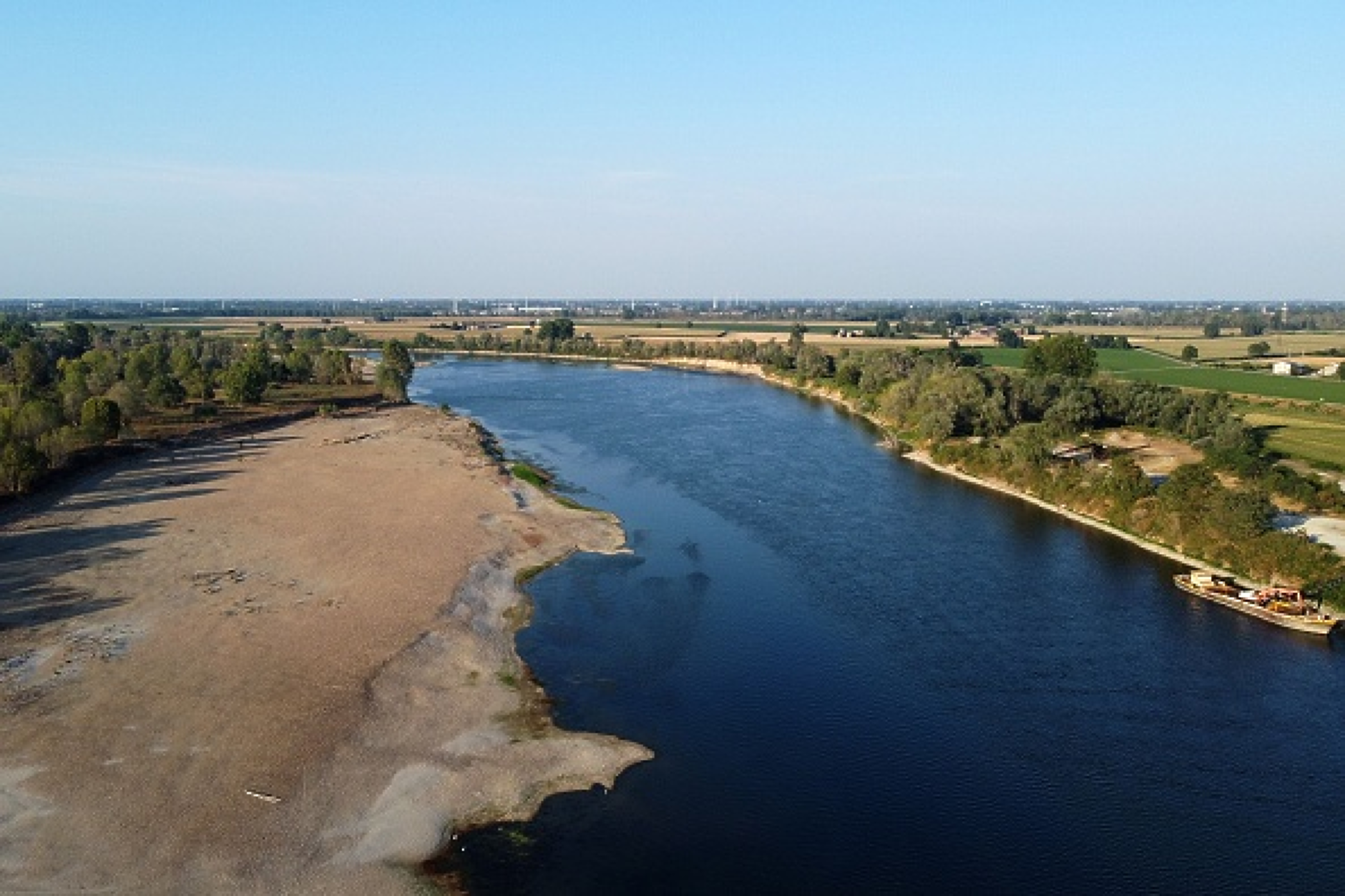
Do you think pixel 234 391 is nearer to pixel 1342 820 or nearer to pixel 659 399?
pixel 659 399

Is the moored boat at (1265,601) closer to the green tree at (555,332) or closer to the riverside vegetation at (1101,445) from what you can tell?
the riverside vegetation at (1101,445)

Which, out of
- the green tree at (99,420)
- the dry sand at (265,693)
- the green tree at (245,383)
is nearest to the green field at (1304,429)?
the dry sand at (265,693)

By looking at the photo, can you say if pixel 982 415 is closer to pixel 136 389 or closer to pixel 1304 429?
pixel 1304 429

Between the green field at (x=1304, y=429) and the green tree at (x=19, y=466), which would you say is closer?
the green tree at (x=19, y=466)

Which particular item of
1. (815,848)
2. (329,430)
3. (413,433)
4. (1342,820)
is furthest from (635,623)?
(329,430)

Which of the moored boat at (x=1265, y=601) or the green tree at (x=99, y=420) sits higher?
the green tree at (x=99, y=420)

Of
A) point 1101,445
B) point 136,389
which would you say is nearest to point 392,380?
point 136,389
